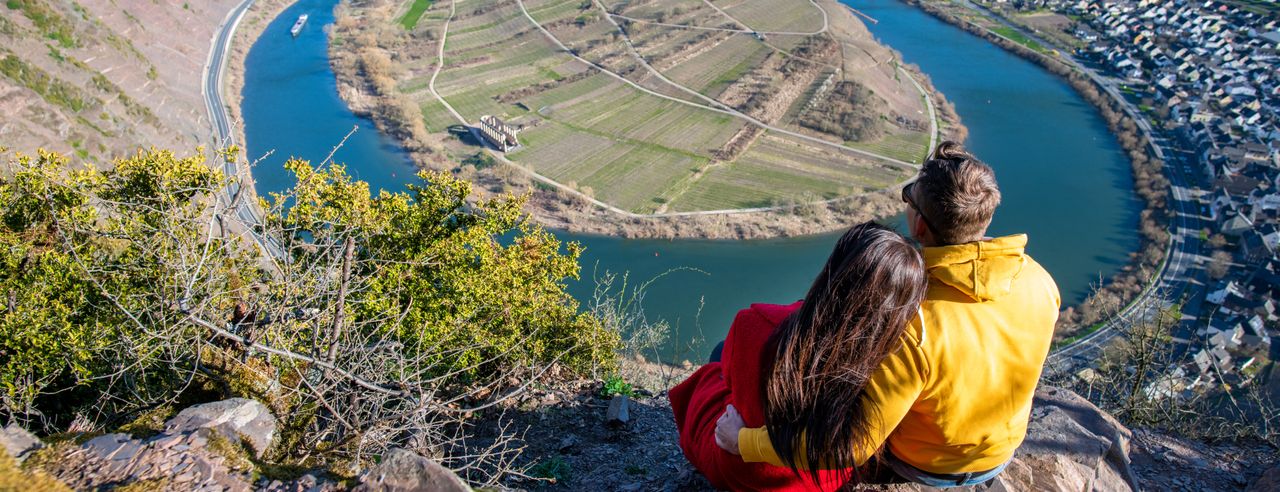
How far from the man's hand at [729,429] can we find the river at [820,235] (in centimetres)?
1209

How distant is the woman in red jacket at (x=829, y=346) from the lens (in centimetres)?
232

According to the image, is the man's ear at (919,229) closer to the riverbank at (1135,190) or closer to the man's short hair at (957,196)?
the man's short hair at (957,196)

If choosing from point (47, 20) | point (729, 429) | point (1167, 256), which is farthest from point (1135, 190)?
point (47, 20)

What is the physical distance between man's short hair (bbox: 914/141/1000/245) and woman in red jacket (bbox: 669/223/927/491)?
21 cm

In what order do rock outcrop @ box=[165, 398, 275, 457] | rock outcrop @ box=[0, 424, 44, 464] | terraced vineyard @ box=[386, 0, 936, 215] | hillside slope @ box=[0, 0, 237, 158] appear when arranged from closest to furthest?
1. rock outcrop @ box=[0, 424, 44, 464]
2. rock outcrop @ box=[165, 398, 275, 457]
3. hillside slope @ box=[0, 0, 237, 158]
4. terraced vineyard @ box=[386, 0, 936, 215]

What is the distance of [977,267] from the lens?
8.01ft

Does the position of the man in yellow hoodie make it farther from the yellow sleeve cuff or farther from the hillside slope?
the hillside slope

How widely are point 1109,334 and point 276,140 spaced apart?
112ft

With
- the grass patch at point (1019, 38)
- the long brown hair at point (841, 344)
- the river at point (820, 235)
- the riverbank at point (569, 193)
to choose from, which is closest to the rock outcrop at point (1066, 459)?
the long brown hair at point (841, 344)

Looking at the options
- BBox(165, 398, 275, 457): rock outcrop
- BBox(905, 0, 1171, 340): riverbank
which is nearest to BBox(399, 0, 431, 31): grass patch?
BBox(905, 0, 1171, 340): riverbank

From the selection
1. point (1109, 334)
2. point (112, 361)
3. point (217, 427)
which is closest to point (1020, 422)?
point (217, 427)

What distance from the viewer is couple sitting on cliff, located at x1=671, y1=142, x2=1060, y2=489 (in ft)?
7.77

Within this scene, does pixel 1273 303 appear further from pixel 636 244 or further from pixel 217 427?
pixel 217 427

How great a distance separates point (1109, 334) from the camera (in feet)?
72.9
